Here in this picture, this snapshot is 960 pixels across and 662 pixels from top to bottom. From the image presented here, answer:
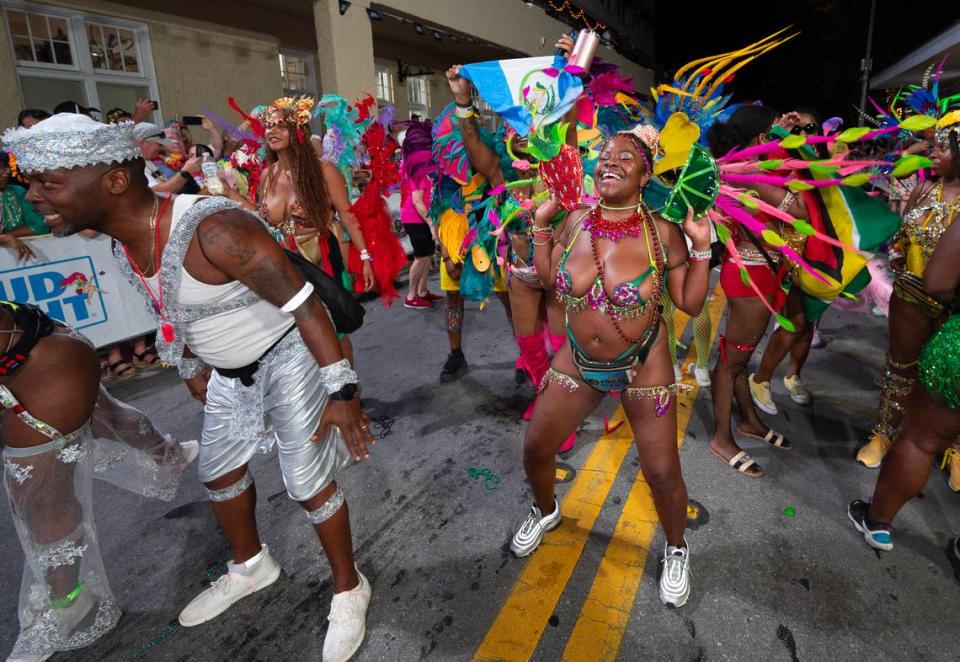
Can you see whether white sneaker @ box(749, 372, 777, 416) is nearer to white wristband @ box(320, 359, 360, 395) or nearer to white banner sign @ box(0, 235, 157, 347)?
white wristband @ box(320, 359, 360, 395)

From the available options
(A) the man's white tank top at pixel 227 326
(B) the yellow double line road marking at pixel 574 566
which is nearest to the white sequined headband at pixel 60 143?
(A) the man's white tank top at pixel 227 326

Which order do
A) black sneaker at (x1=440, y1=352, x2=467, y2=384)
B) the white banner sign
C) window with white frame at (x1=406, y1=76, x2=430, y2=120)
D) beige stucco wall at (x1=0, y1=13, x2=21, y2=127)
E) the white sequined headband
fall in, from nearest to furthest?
the white sequined headband < the white banner sign < black sneaker at (x1=440, y1=352, x2=467, y2=384) < beige stucco wall at (x1=0, y1=13, x2=21, y2=127) < window with white frame at (x1=406, y1=76, x2=430, y2=120)

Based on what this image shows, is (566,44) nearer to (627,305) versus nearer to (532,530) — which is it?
(627,305)

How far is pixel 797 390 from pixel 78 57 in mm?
10229

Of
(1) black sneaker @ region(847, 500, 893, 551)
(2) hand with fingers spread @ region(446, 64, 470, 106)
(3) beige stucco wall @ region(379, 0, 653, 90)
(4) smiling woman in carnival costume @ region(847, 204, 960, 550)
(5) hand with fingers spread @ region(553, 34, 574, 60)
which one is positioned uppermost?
(3) beige stucco wall @ region(379, 0, 653, 90)

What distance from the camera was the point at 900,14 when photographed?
21.8 meters

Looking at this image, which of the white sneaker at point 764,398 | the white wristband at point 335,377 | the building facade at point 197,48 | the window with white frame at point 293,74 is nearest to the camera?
the white wristband at point 335,377

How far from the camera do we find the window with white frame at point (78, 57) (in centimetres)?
739

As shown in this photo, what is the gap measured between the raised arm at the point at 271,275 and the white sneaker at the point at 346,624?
67cm

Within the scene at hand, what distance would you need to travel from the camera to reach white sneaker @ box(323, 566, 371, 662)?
205 cm

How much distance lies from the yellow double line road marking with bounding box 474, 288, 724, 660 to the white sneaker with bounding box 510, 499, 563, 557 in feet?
0.18

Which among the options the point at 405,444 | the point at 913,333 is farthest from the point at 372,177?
the point at 913,333

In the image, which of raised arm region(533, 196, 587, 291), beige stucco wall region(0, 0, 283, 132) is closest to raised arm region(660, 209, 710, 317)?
raised arm region(533, 196, 587, 291)

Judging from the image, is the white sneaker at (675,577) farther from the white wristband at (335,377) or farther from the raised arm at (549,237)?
the white wristband at (335,377)
